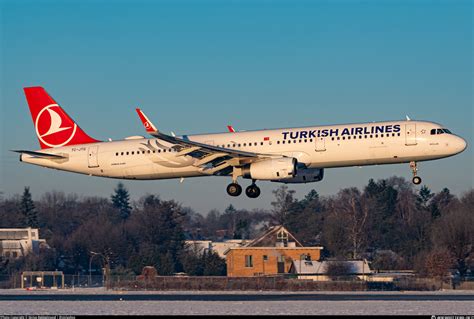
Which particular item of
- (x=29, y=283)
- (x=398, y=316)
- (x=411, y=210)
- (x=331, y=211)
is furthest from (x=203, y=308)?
(x=411, y=210)

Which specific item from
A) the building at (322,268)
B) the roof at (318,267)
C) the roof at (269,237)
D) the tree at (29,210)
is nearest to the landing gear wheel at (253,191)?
the building at (322,268)

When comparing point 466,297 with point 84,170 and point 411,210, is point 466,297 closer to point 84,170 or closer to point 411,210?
point 84,170

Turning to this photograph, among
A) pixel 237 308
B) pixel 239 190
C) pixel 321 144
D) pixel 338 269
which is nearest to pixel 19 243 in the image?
pixel 338 269

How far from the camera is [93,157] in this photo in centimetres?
6925

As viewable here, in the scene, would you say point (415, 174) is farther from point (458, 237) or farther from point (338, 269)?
point (458, 237)

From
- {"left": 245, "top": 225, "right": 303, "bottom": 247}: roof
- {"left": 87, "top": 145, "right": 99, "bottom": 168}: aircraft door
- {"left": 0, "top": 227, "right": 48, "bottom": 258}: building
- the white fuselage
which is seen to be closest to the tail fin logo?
the white fuselage

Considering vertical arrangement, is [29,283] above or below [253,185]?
below

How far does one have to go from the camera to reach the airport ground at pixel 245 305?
47.8m

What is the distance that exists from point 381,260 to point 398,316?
66.5 metres

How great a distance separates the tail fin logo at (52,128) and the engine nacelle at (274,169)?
1648 cm

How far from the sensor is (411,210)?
145 m

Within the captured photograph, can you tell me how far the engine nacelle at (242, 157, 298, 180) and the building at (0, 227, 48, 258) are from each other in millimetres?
54684

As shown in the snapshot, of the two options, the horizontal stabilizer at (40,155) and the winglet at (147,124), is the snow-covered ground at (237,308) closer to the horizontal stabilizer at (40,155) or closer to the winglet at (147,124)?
the winglet at (147,124)

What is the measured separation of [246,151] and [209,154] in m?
2.74
